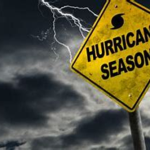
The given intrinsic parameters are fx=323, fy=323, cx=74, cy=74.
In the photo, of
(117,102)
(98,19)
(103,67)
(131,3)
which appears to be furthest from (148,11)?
(117,102)

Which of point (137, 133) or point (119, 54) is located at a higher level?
point (119, 54)

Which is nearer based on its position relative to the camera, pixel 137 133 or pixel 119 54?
pixel 137 133

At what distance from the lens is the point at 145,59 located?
3611 mm

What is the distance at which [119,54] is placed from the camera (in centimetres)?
365

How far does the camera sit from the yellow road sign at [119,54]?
357 centimetres

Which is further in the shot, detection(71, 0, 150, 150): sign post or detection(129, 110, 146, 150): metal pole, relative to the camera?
detection(71, 0, 150, 150): sign post

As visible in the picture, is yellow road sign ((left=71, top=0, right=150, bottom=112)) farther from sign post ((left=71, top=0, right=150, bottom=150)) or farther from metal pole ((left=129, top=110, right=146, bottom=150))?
metal pole ((left=129, top=110, right=146, bottom=150))

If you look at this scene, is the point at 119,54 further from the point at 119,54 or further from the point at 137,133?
the point at 137,133

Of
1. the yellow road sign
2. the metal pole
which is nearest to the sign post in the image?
the yellow road sign

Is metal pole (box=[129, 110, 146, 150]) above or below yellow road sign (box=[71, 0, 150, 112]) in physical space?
below

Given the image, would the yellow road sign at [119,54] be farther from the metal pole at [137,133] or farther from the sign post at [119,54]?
the metal pole at [137,133]

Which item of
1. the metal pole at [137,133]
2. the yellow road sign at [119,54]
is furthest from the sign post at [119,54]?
the metal pole at [137,133]

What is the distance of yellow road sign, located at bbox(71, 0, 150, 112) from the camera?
3566 millimetres

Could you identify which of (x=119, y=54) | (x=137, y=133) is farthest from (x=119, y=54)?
(x=137, y=133)
